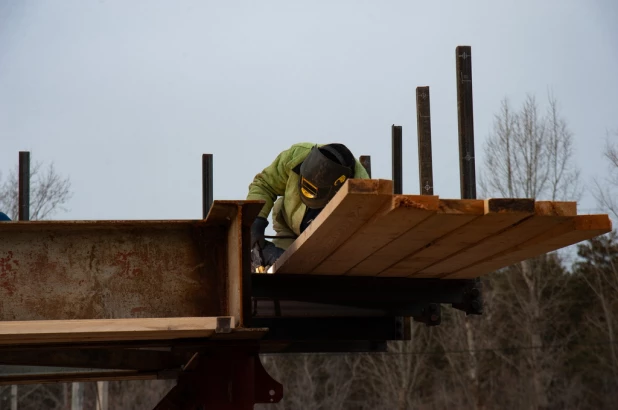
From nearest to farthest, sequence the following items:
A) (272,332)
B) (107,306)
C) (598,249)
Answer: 1. (107,306)
2. (272,332)
3. (598,249)

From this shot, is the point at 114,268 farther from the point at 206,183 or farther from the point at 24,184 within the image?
the point at 24,184

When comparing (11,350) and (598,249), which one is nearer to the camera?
(11,350)

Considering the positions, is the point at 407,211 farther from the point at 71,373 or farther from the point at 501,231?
the point at 71,373

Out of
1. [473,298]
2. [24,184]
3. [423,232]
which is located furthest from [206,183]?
[423,232]

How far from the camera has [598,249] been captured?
3831 cm

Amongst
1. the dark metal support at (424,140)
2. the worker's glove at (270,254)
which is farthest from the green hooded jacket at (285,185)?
the dark metal support at (424,140)

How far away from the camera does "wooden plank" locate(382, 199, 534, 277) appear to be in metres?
4.38

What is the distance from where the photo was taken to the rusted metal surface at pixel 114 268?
4820 millimetres

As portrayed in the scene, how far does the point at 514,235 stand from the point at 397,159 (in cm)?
500

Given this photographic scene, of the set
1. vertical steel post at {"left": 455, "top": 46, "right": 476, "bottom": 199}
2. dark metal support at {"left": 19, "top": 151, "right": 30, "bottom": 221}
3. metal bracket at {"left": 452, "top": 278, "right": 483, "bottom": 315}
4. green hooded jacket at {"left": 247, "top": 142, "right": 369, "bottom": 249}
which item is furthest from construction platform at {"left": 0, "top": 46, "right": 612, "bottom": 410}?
dark metal support at {"left": 19, "top": 151, "right": 30, "bottom": 221}

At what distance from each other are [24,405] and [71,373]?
107ft

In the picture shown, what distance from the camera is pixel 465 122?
842 centimetres

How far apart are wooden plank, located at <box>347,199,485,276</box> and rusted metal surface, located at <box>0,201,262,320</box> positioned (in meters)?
0.87

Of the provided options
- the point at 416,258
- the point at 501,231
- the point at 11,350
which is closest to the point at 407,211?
the point at 501,231
